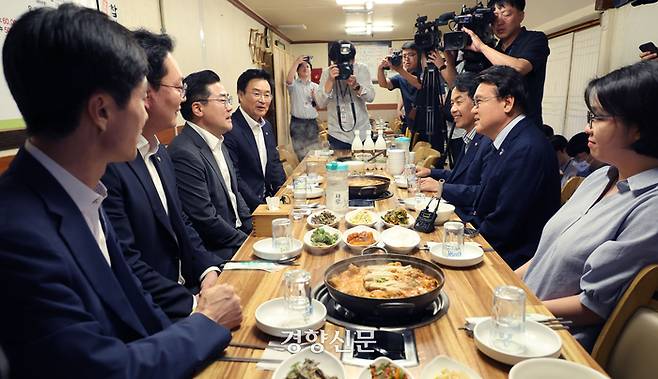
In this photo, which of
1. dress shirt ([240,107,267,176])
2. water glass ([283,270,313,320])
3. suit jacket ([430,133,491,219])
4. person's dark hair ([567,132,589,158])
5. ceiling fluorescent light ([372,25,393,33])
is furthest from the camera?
ceiling fluorescent light ([372,25,393,33])

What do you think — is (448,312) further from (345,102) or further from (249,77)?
(345,102)

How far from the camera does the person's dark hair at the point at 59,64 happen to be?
0.80 metres

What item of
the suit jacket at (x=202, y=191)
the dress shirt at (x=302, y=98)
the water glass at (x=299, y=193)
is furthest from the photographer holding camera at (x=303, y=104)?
the suit jacket at (x=202, y=191)

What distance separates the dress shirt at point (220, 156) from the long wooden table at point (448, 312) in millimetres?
858

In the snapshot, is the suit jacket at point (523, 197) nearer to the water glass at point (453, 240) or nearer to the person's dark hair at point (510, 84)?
the person's dark hair at point (510, 84)

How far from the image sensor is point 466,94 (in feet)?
8.93

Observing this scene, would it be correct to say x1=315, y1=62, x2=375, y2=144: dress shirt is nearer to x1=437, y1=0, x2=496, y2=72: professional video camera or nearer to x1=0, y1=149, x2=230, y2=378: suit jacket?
x1=437, y1=0, x2=496, y2=72: professional video camera

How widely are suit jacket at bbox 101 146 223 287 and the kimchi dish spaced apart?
2.55ft

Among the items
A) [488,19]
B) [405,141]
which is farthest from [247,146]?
[488,19]

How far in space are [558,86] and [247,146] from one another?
3.99 meters

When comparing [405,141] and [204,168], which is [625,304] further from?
[405,141]

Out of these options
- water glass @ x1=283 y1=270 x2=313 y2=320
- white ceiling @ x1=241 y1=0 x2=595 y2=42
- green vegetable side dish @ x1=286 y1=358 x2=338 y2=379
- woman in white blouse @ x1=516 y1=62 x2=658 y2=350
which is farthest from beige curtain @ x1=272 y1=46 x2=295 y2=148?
green vegetable side dish @ x1=286 y1=358 x2=338 y2=379

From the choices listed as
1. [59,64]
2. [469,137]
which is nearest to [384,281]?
[59,64]

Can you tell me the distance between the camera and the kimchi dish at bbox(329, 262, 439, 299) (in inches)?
45.2
